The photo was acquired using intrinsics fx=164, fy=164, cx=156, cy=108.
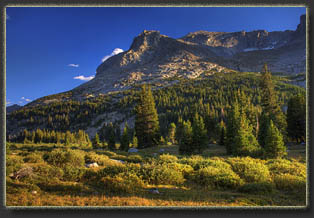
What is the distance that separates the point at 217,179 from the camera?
8.61 m

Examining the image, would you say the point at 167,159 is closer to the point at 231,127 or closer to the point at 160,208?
the point at 160,208

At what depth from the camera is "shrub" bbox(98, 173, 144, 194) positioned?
24.0 feet

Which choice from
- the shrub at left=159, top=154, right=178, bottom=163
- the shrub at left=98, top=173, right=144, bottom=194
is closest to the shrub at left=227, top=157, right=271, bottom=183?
the shrub at left=159, top=154, right=178, bottom=163

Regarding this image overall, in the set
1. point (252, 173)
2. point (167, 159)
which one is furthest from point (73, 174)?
point (252, 173)

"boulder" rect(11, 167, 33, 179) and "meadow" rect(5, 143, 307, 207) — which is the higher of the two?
"boulder" rect(11, 167, 33, 179)

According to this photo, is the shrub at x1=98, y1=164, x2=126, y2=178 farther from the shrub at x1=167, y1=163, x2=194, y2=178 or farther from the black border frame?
the shrub at x1=167, y1=163, x2=194, y2=178

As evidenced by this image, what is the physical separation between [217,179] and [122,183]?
489cm

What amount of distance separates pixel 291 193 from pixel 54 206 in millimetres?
10142

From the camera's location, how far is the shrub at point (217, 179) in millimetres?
8445

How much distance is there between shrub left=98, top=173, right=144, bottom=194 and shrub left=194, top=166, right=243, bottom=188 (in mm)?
3330

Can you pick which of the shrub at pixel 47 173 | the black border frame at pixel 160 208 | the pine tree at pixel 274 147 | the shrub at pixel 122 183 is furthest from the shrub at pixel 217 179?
the pine tree at pixel 274 147

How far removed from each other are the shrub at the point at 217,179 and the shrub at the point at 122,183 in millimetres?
3330

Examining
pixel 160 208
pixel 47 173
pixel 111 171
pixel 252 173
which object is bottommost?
pixel 252 173

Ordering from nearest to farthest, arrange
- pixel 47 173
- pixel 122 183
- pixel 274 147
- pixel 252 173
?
1. pixel 122 183
2. pixel 47 173
3. pixel 252 173
4. pixel 274 147
